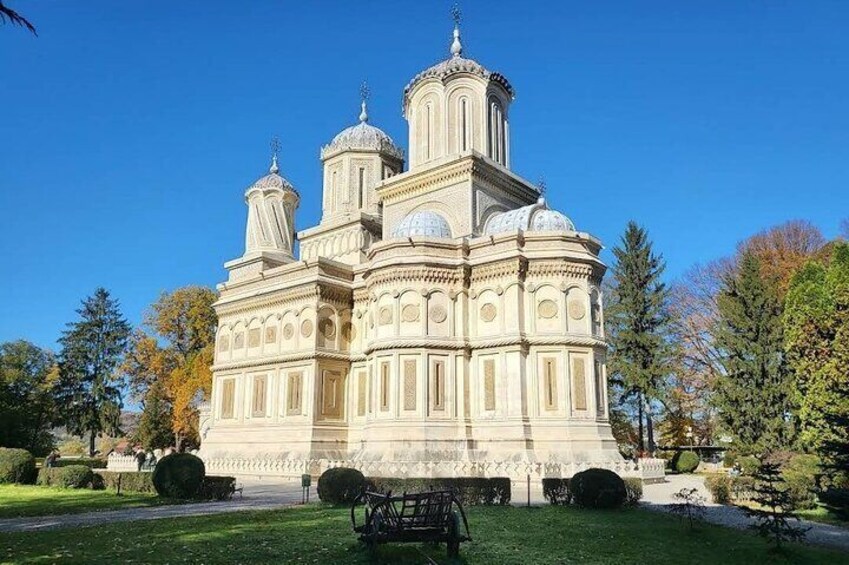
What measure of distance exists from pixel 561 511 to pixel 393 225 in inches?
743

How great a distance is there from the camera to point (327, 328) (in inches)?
1153

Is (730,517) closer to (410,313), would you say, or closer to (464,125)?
(410,313)

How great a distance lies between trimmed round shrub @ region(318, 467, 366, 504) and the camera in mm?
15578

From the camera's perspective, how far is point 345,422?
29031 mm

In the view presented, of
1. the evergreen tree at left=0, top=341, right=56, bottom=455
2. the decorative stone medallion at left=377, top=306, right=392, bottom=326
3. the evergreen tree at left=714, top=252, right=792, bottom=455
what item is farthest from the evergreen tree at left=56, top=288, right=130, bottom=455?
the evergreen tree at left=714, top=252, right=792, bottom=455

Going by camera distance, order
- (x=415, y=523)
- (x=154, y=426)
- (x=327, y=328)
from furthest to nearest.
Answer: (x=154, y=426)
(x=327, y=328)
(x=415, y=523)

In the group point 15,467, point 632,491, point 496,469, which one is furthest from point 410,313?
point 15,467

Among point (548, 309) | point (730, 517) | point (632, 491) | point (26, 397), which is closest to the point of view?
point (730, 517)

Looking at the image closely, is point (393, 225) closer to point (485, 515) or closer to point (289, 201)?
point (289, 201)

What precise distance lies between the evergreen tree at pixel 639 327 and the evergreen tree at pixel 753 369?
7150 mm

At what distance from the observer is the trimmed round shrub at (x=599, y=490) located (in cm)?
1509

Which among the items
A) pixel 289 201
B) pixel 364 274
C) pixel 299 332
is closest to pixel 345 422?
pixel 299 332

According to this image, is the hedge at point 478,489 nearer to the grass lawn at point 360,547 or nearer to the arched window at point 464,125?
the grass lawn at point 360,547

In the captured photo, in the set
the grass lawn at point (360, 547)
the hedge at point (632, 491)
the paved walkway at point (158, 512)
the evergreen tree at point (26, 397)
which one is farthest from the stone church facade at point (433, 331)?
the evergreen tree at point (26, 397)
